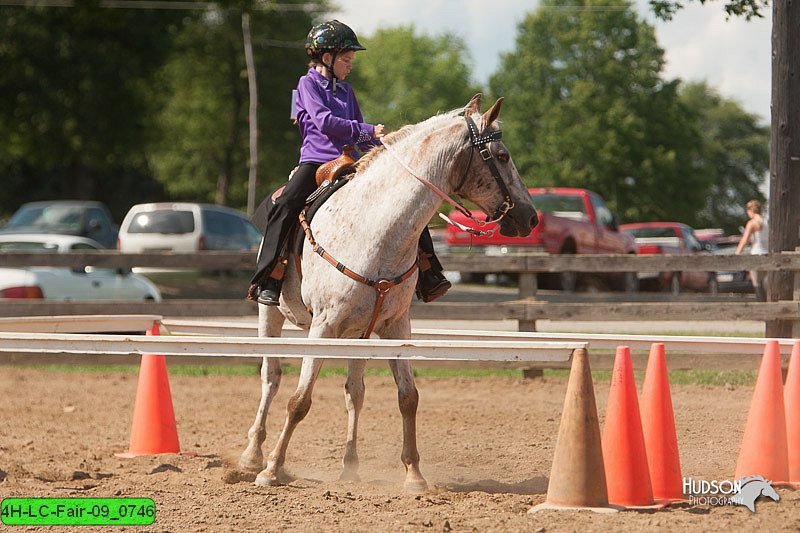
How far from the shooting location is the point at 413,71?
9194cm

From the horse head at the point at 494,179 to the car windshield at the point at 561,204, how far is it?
20.7 m

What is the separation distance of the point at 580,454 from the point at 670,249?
26880 mm

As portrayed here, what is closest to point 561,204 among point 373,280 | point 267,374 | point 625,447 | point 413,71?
point 267,374

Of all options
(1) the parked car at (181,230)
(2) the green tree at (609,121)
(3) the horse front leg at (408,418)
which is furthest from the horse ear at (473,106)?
(2) the green tree at (609,121)

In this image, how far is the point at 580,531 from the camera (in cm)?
525

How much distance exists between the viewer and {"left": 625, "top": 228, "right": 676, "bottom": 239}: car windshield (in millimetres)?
33688

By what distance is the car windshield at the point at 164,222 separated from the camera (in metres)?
26.2

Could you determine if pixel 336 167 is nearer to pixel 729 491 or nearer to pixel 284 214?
pixel 284 214

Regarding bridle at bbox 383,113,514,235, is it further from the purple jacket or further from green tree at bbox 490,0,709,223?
green tree at bbox 490,0,709,223

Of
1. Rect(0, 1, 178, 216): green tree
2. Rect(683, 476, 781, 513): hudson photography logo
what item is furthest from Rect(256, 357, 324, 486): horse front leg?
Rect(0, 1, 178, 216): green tree

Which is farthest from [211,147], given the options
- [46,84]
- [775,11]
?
[775,11]

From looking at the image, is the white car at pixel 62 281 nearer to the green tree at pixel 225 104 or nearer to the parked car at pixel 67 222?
the parked car at pixel 67 222

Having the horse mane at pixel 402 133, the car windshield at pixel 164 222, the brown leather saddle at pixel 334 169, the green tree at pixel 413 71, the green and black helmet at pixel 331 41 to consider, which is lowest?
the car windshield at pixel 164 222

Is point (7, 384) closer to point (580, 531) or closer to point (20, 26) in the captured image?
point (580, 531)
